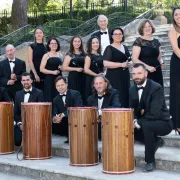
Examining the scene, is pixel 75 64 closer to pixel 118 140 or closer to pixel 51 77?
pixel 51 77

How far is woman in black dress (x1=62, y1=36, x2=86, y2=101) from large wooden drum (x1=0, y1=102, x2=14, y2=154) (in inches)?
54.0

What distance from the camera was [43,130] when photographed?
7.27 m

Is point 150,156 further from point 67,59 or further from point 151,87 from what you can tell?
point 67,59

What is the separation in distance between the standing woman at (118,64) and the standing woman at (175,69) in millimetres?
924

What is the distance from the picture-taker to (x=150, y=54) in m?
7.61

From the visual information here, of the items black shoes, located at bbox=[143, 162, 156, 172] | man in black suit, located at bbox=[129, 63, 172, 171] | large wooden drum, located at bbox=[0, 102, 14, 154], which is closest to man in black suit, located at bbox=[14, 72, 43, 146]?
large wooden drum, located at bbox=[0, 102, 14, 154]

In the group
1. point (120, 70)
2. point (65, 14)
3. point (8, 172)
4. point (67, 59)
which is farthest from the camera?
point (65, 14)

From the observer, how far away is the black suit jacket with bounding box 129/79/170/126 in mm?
6184

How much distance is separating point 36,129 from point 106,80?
1309 millimetres

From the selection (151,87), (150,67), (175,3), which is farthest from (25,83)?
(175,3)

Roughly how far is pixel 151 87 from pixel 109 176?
1.31m

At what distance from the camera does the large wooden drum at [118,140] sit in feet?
19.7

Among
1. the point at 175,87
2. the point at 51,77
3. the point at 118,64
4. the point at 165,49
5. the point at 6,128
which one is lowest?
the point at 6,128

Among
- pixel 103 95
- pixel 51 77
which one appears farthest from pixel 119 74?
pixel 51 77
